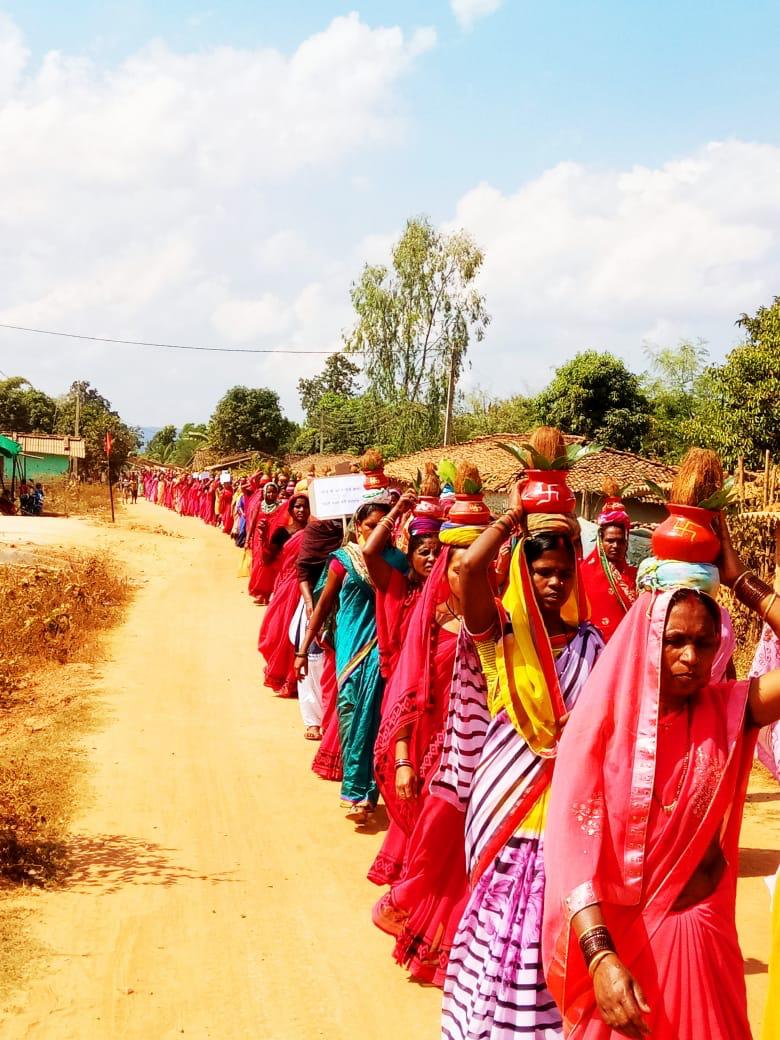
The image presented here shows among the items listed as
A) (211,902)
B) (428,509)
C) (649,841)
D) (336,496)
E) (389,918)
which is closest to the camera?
(649,841)

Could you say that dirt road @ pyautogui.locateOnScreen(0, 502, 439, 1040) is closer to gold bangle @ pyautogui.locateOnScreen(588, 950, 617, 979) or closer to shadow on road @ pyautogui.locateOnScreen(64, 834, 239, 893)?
shadow on road @ pyautogui.locateOnScreen(64, 834, 239, 893)

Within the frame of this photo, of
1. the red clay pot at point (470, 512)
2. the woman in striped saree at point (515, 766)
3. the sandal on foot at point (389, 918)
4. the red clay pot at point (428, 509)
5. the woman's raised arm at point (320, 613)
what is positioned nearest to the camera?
the woman in striped saree at point (515, 766)

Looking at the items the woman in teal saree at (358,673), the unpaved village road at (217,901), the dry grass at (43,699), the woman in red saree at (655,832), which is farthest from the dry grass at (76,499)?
the woman in red saree at (655,832)

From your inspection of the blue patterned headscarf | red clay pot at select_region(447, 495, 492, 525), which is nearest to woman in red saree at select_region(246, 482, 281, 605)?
red clay pot at select_region(447, 495, 492, 525)

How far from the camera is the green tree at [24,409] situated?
63.8m

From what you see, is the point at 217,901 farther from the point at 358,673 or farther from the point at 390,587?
the point at 390,587

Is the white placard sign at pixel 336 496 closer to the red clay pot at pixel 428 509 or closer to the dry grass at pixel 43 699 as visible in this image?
the dry grass at pixel 43 699

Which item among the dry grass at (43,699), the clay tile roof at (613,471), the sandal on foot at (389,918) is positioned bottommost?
the sandal on foot at (389,918)

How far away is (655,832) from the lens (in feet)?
8.11

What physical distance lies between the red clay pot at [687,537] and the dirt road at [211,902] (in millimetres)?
2349

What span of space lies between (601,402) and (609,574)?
2331 cm

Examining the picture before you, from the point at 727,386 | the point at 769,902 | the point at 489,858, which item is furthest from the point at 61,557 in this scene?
the point at 489,858

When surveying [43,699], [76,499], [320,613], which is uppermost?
[76,499]

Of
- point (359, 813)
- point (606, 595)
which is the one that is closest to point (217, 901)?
point (359, 813)
